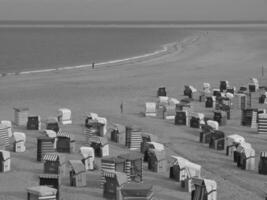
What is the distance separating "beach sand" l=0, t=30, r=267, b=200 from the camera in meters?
15.1

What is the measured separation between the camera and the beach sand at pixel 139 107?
15055 millimetres

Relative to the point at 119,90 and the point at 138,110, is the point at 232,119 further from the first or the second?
the point at 119,90

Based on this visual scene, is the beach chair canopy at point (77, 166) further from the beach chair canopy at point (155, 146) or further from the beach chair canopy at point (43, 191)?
the beach chair canopy at point (155, 146)

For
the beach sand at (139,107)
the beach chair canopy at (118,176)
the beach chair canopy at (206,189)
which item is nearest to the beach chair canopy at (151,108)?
the beach sand at (139,107)

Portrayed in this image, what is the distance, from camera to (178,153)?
1847 centimetres

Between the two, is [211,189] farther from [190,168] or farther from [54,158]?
[54,158]

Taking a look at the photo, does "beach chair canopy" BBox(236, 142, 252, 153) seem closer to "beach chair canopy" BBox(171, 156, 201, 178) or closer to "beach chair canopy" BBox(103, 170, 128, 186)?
"beach chair canopy" BBox(171, 156, 201, 178)

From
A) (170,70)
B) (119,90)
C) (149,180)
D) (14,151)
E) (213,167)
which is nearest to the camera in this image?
(149,180)

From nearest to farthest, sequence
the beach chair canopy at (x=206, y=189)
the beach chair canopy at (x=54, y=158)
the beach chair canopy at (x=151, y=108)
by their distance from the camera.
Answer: the beach chair canopy at (x=206, y=189), the beach chair canopy at (x=54, y=158), the beach chair canopy at (x=151, y=108)

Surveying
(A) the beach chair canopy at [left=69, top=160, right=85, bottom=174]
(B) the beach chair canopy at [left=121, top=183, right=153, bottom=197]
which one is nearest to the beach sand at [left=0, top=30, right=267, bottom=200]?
(A) the beach chair canopy at [left=69, top=160, right=85, bottom=174]

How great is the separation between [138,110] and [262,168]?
1052cm

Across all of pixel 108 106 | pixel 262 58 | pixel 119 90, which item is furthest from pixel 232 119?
pixel 262 58

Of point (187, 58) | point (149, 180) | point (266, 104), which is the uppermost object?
point (187, 58)

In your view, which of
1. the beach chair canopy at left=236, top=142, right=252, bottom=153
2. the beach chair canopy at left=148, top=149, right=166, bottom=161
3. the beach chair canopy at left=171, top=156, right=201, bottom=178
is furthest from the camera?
the beach chair canopy at left=236, top=142, right=252, bottom=153
